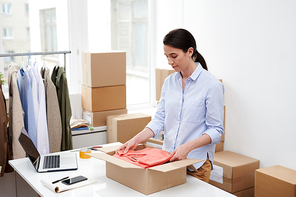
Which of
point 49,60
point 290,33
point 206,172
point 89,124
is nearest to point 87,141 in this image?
point 89,124

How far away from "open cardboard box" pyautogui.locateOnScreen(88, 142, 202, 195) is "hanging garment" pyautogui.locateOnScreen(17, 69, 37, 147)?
1.16 metres

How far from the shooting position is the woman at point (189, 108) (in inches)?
67.3

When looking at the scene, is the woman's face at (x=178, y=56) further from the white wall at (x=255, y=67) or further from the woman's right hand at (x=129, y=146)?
the white wall at (x=255, y=67)

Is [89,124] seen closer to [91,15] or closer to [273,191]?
[91,15]

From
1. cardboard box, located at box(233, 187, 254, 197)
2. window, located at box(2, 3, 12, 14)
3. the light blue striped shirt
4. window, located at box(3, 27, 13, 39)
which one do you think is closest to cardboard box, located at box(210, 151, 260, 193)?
cardboard box, located at box(233, 187, 254, 197)

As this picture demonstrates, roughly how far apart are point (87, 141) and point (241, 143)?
1.51 metres

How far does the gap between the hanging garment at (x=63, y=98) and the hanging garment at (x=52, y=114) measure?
0.23ft

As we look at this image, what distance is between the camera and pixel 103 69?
3.22 m

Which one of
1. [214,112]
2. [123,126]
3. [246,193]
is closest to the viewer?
[214,112]

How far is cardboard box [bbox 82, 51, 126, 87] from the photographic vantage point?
318 centimetres

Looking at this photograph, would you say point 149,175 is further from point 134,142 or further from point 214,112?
point 214,112

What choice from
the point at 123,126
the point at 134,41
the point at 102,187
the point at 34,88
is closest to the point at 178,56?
the point at 102,187

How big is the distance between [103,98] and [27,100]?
2.90 ft

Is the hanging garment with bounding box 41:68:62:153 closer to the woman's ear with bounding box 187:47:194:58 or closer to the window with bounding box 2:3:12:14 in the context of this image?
the window with bounding box 2:3:12:14
